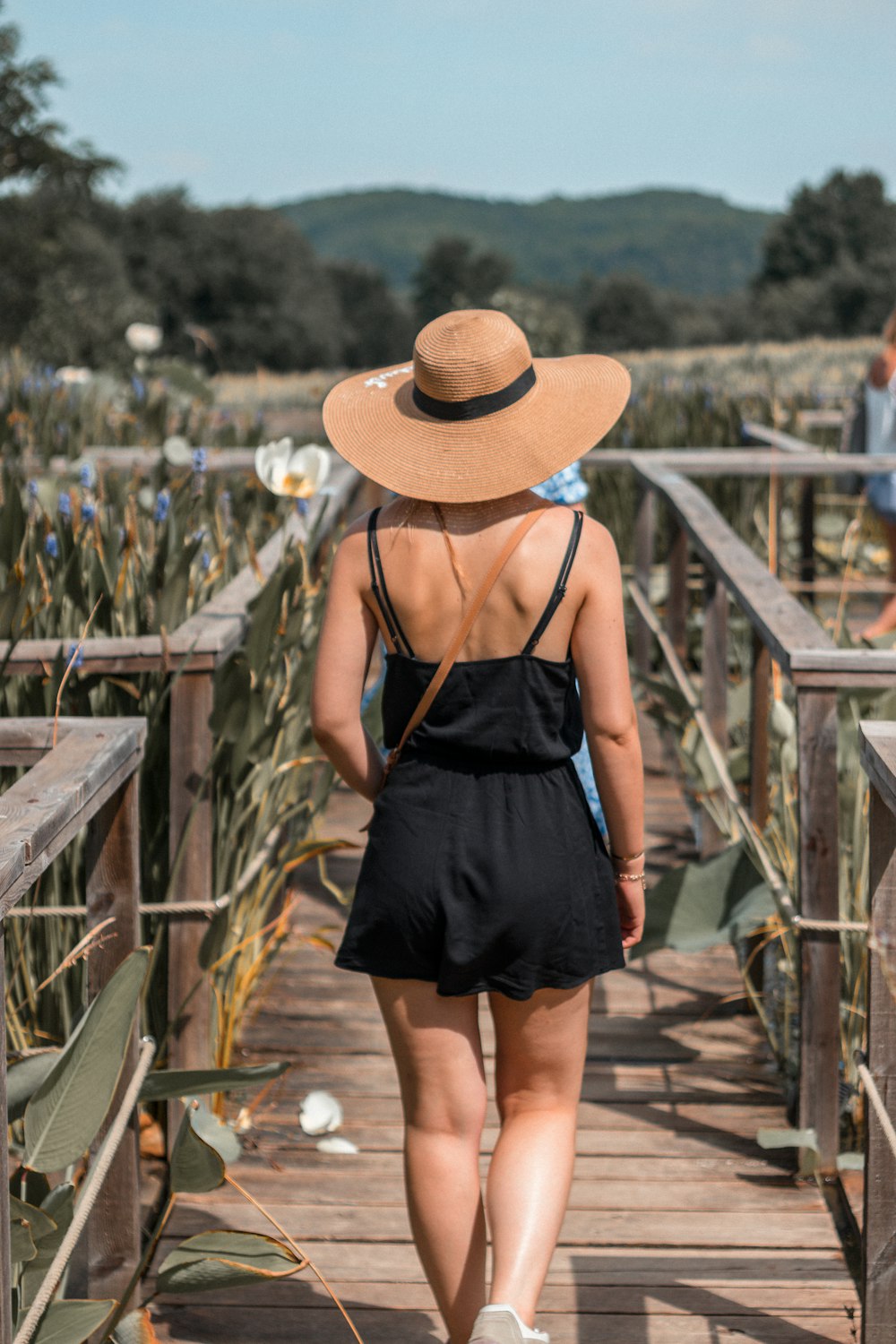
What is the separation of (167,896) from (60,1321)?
2.96 feet

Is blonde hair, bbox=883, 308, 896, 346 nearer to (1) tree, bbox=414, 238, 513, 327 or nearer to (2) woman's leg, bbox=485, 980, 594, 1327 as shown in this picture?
(2) woman's leg, bbox=485, 980, 594, 1327

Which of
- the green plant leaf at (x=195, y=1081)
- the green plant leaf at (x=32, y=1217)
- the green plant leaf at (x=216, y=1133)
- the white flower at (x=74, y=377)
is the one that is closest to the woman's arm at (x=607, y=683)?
the green plant leaf at (x=195, y=1081)

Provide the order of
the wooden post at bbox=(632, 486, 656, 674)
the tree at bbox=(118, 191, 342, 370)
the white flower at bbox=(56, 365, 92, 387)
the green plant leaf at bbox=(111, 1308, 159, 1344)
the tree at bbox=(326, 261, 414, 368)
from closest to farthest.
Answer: the green plant leaf at bbox=(111, 1308, 159, 1344) → the wooden post at bbox=(632, 486, 656, 674) → the white flower at bbox=(56, 365, 92, 387) → the tree at bbox=(118, 191, 342, 370) → the tree at bbox=(326, 261, 414, 368)

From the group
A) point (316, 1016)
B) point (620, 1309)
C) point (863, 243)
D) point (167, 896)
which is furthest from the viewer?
point (863, 243)

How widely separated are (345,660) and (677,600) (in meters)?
3.30

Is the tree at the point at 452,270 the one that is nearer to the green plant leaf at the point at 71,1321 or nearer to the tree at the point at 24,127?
the tree at the point at 24,127

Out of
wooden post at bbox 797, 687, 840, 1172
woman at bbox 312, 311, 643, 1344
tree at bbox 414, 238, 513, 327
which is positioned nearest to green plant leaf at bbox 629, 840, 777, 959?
wooden post at bbox 797, 687, 840, 1172

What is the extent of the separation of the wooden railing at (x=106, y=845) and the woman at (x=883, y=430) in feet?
10.8

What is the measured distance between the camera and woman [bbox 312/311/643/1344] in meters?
1.65

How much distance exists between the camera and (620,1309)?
6.63ft

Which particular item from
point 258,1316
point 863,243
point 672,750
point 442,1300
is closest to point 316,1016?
point 258,1316

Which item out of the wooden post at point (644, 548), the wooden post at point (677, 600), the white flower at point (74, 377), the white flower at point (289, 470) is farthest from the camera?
the white flower at point (74, 377)

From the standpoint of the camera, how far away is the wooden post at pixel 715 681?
363 cm

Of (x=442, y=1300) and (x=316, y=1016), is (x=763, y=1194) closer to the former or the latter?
(x=442, y=1300)
